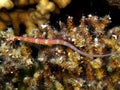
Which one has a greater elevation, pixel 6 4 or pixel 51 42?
pixel 6 4

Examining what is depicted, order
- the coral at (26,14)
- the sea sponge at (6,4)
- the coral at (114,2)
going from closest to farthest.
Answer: the sea sponge at (6,4), the coral at (26,14), the coral at (114,2)

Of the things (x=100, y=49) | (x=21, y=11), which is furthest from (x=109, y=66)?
(x=21, y=11)

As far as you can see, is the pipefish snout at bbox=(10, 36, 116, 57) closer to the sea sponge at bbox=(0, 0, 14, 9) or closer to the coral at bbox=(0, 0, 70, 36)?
the coral at bbox=(0, 0, 70, 36)

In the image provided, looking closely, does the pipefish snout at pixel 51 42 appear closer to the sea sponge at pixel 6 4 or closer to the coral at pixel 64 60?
the coral at pixel 64 60

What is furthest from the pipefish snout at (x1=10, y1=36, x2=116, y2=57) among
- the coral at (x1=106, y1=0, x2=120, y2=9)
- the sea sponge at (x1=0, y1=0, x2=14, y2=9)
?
the coral at (x1=106, y1=0, x2=120, y2=9)

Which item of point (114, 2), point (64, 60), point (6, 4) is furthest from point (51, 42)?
point (114, 2)

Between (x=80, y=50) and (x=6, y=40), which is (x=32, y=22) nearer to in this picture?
(x=6, y=40)

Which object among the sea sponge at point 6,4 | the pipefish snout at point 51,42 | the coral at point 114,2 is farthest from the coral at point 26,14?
the coral at point 114,2

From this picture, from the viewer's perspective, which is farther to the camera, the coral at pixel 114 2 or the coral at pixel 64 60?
the coral at pixel 114 2

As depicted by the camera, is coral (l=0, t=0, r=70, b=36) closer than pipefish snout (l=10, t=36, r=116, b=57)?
No

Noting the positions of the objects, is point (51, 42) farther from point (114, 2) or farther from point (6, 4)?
point (114, 2)

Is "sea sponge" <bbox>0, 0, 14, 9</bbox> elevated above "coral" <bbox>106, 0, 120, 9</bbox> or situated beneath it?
situated beneath
